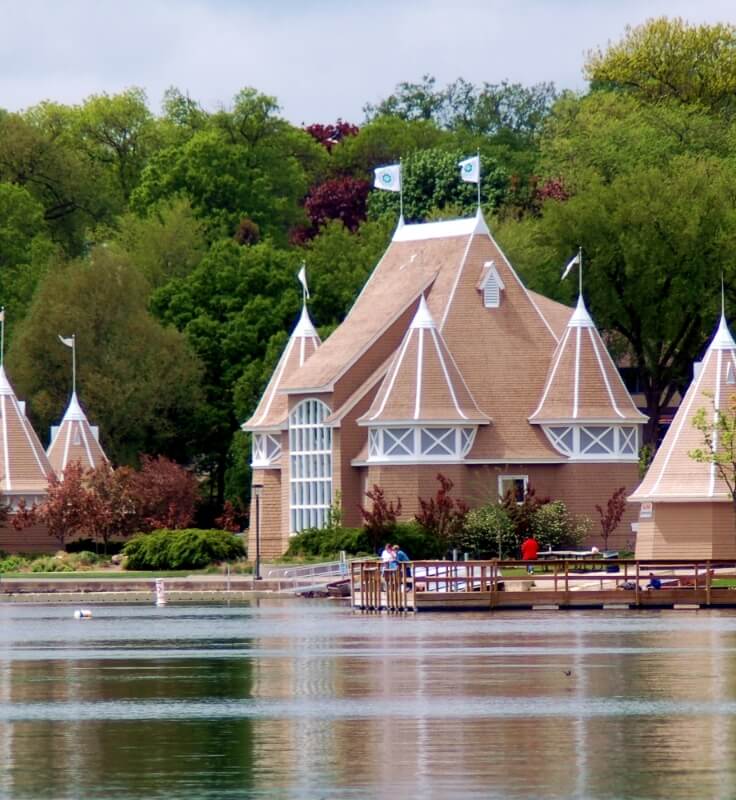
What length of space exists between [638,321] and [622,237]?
3600 mm

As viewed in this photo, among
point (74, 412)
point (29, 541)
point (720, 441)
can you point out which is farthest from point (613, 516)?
point (74, 412)

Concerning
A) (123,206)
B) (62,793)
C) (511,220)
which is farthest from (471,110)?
(62,793)

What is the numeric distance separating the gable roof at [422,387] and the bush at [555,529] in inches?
196

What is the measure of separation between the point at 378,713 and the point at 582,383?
52430 millimetres

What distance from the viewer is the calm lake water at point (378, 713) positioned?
81.3 ft

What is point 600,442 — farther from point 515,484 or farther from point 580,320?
point 580,320

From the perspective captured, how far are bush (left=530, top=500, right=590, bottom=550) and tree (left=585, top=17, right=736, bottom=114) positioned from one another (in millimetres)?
44826

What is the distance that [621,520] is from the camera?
8119 cm

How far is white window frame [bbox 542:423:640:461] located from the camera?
270ft

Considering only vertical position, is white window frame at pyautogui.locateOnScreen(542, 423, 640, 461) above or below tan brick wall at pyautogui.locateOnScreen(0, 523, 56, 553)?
above

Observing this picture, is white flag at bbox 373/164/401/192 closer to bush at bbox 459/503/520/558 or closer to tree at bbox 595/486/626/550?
tree at bbox 595/486/626/550

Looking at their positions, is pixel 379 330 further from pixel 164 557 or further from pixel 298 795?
pixel 298 795

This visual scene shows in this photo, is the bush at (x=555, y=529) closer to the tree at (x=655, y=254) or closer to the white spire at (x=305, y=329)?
the tree at (x=655, y=254)

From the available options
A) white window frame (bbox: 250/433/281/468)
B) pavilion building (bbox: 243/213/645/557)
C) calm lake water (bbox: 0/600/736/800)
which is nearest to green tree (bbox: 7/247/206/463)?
white window frame (bbox: 250/433/281/468)
